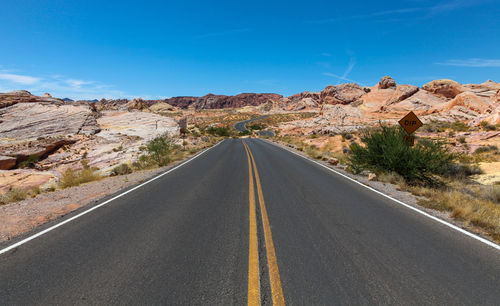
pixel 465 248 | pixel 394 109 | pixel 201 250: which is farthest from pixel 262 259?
pixel 394 109

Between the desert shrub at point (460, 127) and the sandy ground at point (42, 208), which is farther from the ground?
the desert shrub at point (460, 127)

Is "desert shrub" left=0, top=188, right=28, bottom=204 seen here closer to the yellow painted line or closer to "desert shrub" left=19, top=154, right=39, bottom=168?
the yellow painted line

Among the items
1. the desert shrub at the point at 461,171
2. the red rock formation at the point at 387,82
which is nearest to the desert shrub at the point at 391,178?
the desert shrub at the point at 461,171

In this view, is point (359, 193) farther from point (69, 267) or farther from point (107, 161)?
point (107, 161)

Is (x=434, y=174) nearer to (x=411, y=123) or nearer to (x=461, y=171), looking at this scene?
(x=461, y=171)

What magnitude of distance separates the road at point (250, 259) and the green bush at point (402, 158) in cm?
462

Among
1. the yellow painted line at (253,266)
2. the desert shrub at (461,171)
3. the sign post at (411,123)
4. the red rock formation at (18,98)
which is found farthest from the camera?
the red rock formation at (18,98)

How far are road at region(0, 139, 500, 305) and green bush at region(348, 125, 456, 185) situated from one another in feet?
15.2

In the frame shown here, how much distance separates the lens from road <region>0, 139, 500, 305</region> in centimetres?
281

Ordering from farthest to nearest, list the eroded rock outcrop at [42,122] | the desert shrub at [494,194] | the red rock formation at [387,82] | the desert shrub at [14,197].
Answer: the red rock formation at [387,82] → the eroded rock outcrop at [42,122] → the desert shrub at [494,194] → the desert shrub at [14,197]

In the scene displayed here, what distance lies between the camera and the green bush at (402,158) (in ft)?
31.1

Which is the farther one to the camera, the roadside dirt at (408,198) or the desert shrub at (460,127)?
the desert shrub at (460,127)

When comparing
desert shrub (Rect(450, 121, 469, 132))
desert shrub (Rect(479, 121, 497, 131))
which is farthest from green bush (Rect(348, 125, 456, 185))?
desert shrub (Rect(450, 121, 469, 132))

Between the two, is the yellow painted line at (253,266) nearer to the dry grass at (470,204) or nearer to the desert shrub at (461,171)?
the dry grass at (470,204)
